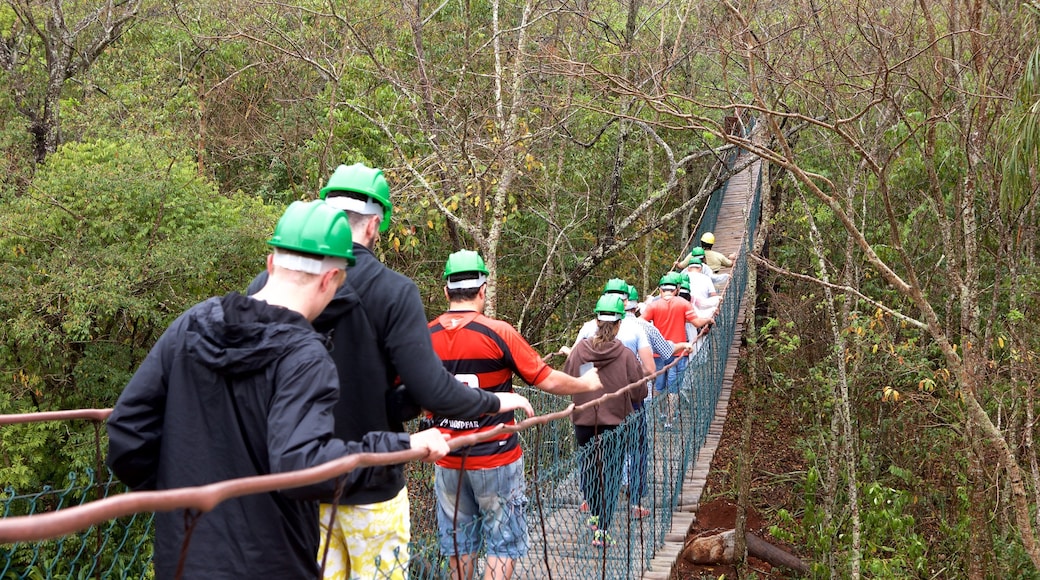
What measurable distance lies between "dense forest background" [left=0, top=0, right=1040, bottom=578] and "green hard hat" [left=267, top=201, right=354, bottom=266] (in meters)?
3.21

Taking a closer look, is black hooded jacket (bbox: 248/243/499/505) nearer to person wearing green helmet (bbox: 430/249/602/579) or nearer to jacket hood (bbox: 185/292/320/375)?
jacket hood (bbox: 185/292/320/375)

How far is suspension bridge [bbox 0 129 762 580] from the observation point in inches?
85.1

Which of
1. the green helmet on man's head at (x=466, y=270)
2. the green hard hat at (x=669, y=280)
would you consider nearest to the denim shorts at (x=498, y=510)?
the green helmet on man's head at (x=466, y=270)

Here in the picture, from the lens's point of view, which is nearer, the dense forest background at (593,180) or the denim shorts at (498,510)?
the denim shorts at (498,510)

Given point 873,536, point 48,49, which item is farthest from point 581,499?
point 48,49

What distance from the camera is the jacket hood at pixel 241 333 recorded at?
1.37 metres

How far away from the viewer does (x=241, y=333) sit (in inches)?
54.4

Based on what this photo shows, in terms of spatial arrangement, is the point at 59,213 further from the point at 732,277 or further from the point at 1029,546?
the point at 1029,546

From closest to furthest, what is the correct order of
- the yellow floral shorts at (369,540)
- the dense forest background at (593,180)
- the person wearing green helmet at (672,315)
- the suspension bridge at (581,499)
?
the yellow floral shorts at (369,540), the suspension bridge at (581,499), the person wearing green helmet at (672,315), the dense forest background at (593,180)

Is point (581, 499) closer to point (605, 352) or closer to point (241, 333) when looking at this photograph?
point (605, 352)

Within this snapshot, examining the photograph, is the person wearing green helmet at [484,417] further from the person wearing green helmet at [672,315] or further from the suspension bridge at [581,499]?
the person wearing green helmet at [672,315]

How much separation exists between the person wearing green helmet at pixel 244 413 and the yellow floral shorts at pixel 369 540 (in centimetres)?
32

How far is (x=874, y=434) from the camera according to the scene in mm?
10422

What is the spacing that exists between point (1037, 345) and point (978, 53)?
447cm
